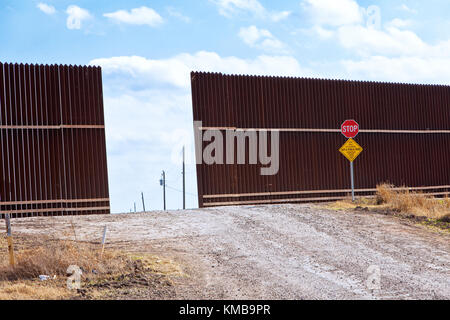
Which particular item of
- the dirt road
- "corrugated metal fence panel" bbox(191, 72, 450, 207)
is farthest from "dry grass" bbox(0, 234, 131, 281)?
"corrugated metal fence panel" bbox(191, 72, 450, 207)

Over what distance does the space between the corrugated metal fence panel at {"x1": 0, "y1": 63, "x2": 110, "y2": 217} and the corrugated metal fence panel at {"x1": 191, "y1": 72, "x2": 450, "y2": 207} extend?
3.47 m

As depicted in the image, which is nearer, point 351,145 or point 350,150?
point 350,150

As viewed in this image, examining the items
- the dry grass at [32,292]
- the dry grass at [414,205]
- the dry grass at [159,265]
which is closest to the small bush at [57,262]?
the dry grass at [159,265]

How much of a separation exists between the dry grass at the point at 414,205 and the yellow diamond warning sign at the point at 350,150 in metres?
1.52

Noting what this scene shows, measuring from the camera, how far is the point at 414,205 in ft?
53.0

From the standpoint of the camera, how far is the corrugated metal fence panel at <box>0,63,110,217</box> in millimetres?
15188

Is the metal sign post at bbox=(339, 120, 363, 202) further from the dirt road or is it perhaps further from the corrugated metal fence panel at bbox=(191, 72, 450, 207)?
the dirt road

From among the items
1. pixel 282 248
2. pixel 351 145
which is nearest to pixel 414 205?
pixel 351 145

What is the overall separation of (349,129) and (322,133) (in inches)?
41.5

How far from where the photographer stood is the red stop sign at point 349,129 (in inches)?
742

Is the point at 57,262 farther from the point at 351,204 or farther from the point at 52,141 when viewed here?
the point at 351,204

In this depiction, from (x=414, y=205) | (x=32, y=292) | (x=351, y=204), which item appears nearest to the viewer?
(x=32, y=292)
